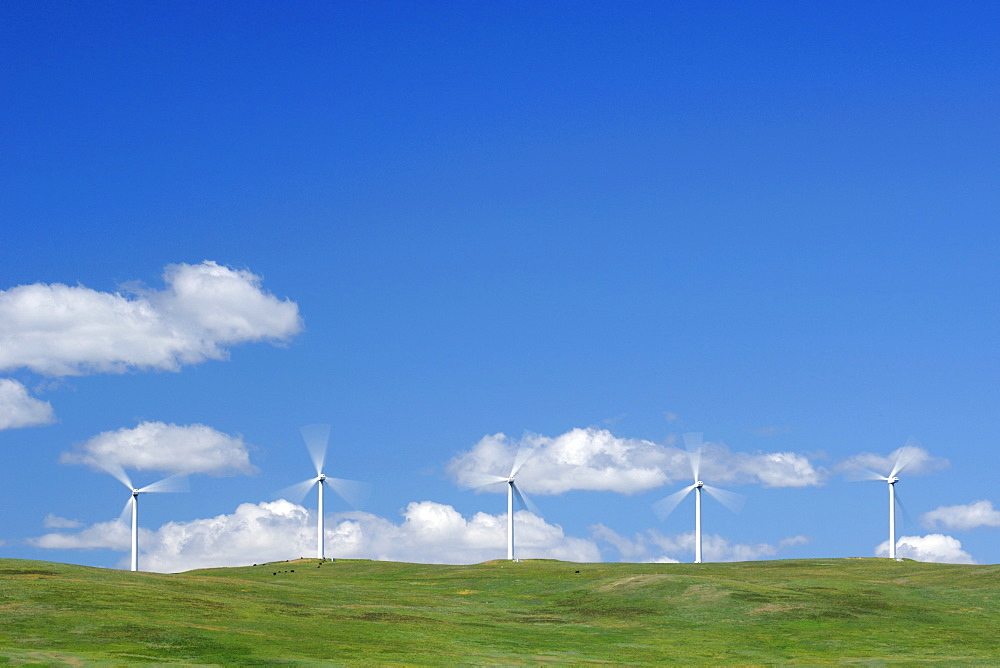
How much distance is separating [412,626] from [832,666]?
3025 cm

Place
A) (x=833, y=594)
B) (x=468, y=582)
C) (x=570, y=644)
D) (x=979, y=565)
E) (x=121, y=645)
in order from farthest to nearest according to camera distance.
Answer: (x=979, y=565)
(x=468, y=582)
(x=833, y=594)
(x=570, y=644)
(x=121, y=645)

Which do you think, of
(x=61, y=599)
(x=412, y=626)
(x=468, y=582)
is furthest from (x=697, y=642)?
(x=468, y=582)

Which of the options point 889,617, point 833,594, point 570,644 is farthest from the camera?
point 833,594

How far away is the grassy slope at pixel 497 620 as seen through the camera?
76375 mm

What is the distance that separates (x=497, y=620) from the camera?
99.9 metres

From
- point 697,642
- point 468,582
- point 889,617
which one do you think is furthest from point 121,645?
point 468,582

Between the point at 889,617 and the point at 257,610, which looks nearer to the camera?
the point at 257,610

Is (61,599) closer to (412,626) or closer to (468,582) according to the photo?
(412,626)

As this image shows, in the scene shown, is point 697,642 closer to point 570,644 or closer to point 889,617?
point 570,644

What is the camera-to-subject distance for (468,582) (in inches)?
5561

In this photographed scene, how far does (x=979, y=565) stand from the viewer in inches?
5920

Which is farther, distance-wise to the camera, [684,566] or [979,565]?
[684,566]

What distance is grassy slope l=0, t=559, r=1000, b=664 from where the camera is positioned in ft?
251

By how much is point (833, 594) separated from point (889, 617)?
10.2 meters
